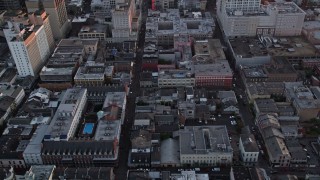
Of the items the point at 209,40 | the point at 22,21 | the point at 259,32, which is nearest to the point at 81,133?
the point at 22,21

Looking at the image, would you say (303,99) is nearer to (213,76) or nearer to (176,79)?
(213,76)

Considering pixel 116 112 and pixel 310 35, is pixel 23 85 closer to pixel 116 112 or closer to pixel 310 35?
pixel 116 112

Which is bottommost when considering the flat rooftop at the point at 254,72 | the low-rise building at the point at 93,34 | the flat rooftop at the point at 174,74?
the flat rooftop at the point at 254,72

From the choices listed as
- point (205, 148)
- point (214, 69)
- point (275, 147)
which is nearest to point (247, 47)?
point (214, 69)

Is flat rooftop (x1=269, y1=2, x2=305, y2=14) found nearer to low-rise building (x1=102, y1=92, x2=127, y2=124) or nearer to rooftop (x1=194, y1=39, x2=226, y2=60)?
rooftop (x1=194, y1=39, x2=226, y2=60)

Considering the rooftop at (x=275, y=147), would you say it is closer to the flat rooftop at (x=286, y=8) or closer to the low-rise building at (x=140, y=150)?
the low-rise building at (x=140, y=150)

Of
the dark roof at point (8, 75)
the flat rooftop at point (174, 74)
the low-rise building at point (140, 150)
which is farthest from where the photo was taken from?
the dark roof at point (8, 75)

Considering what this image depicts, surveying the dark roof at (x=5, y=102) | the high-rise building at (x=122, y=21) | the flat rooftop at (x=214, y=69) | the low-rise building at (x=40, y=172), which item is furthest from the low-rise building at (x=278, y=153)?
the dark roof at (x=5, y=102)
